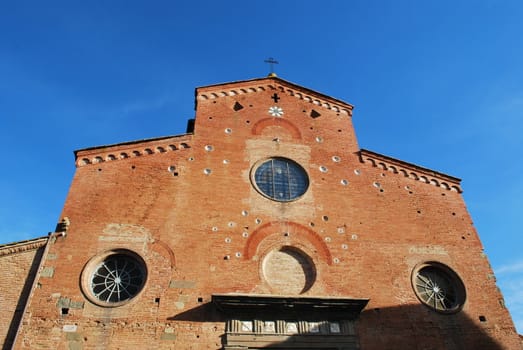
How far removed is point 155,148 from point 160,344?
20.0 feet

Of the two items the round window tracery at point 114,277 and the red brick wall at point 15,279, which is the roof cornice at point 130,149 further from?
the round window tracery at point 114,277

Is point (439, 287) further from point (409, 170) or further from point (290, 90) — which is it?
point (290, 90)

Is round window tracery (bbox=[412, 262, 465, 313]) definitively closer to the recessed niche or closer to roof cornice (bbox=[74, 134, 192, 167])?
the recessed niche

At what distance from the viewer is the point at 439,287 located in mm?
12547

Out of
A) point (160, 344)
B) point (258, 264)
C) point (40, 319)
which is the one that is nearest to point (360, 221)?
point (258, 264)

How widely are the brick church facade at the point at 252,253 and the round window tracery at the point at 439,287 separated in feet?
0.13

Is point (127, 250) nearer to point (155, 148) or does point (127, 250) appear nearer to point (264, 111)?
point (155, 148)

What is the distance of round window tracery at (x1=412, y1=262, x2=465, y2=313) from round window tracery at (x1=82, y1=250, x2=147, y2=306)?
7716 millimetres

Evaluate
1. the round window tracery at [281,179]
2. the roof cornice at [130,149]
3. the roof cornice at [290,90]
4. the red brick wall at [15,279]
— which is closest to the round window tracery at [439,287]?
the round window tracery at [281,179]

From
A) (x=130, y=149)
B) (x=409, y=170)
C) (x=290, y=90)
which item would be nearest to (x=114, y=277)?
(x=130, y=149)

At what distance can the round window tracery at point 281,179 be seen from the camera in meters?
13.3

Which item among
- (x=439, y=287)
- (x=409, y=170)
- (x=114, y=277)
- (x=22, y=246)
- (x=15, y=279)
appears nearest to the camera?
(x=15, y=279)

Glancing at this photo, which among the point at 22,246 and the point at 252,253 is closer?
the point at 22,246

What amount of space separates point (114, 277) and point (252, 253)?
368 centimetres
